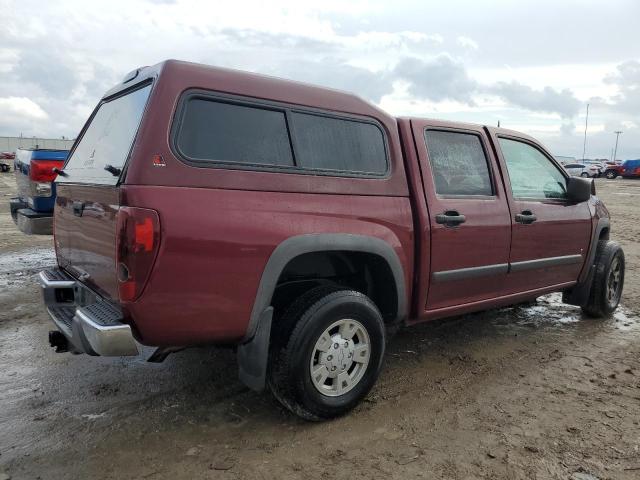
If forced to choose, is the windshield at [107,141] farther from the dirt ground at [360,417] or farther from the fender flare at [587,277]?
the fender flare at [587,277]

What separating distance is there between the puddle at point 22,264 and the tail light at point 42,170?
5.48ft

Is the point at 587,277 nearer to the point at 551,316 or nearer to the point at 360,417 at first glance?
the point at 551,316

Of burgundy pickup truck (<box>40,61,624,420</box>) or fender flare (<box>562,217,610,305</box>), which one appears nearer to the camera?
burgundy pickup truck (<box>40,61,624,420</box>)

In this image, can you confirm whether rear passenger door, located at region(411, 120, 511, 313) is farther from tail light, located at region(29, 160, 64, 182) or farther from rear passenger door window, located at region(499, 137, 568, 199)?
tail light, located at region(29, 160, 64, 182)

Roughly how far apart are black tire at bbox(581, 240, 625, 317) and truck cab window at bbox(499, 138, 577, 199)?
89 centimetres

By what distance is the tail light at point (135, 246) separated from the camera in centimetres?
236

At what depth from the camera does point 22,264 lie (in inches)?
284

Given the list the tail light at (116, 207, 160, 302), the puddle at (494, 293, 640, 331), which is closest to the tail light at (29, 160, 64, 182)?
the tail light at (116, 207, 160, 302)

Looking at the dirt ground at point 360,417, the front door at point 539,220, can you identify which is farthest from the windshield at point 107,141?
the front door at point 539,220

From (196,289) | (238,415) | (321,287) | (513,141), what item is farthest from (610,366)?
(196,289)

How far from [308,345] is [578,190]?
9.80ft

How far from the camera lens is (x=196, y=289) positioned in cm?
251

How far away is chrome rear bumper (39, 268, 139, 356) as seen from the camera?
2414mm

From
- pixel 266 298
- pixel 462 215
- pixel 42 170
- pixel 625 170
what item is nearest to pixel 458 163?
pixel 462 215
